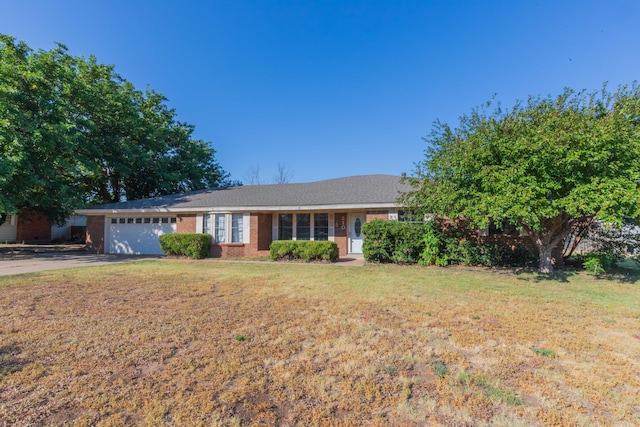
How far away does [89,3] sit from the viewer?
35.1 feet

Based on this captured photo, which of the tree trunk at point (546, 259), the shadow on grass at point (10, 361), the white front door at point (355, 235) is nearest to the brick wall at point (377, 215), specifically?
the white front door at point (355, 235)

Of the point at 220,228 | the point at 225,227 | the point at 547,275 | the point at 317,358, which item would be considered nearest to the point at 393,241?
the point at 547,275

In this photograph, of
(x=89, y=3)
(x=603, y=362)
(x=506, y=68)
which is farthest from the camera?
(x=506, y=68)

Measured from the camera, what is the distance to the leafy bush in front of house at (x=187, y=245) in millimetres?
14167

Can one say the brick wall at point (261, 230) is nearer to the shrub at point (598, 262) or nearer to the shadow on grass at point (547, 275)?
the shadow on grass at point (547, 275)

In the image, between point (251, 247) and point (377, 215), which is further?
point (251, 247)

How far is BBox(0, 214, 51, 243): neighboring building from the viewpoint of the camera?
83.3 ft

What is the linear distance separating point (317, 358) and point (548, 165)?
7.83 m

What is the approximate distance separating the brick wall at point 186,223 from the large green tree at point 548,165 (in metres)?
11.2

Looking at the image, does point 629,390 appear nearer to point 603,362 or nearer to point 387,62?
point 603,362

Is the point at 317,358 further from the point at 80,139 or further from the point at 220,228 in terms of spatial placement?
the point at 80,139

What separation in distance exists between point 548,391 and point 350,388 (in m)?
1.85

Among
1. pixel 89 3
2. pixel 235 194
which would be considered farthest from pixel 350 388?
pixel 235 194

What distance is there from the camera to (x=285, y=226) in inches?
632
